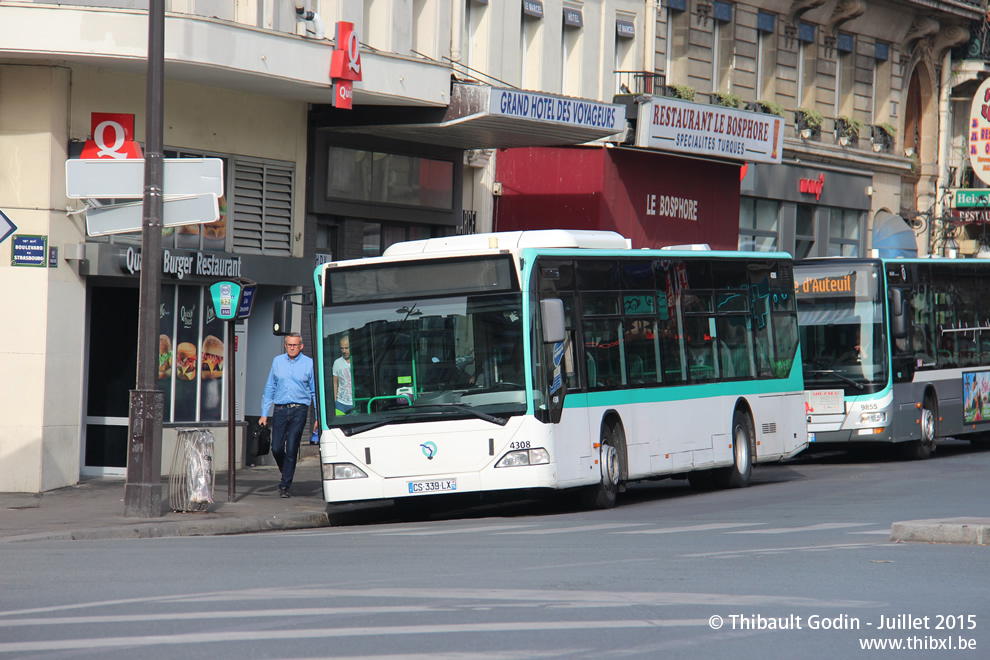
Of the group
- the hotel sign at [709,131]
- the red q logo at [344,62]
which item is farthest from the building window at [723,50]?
the red q logo at [344,62]

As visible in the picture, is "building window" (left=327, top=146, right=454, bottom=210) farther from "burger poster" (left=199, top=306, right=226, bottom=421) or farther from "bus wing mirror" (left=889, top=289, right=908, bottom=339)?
"bus wing mirror" (left=889, top=289, right=908, bottom=339)

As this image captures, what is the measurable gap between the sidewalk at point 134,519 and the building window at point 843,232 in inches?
845

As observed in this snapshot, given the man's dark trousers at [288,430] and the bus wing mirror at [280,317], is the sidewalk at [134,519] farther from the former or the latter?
the bus wing mirror at [280,317]

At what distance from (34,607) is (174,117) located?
1118 cm

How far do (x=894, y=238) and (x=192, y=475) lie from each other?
26.1 meters

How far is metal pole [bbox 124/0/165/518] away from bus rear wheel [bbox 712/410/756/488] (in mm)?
7444

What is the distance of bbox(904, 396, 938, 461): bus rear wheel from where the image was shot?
22.8 metres

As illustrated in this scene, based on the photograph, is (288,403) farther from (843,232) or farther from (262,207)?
(843,232)

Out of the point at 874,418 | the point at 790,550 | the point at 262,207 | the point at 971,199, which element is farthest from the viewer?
the point at 971,199

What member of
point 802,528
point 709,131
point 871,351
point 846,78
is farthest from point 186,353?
point 846,78

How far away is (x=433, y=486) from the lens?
46.1ft

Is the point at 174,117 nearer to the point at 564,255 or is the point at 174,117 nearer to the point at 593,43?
the point at 564,255

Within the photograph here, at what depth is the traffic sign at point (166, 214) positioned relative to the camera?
13859 millimetres

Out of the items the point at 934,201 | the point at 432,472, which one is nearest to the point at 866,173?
the point at 934,201
